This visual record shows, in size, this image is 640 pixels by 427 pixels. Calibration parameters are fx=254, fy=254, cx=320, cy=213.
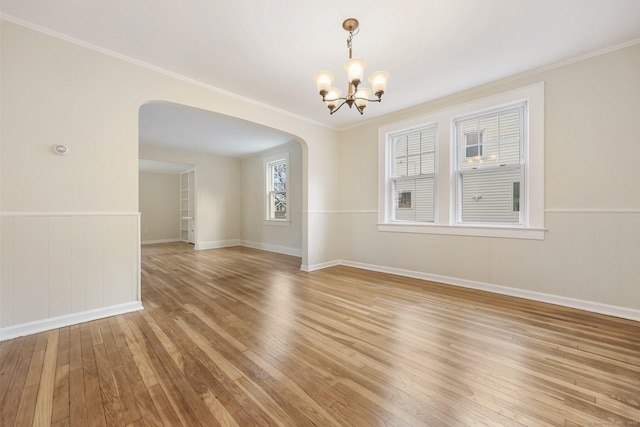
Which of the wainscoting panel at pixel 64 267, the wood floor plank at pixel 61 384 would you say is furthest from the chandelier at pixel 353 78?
the wood floor plank at pixel 61 384

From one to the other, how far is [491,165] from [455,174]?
0.44 m

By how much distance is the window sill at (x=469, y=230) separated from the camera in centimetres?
301

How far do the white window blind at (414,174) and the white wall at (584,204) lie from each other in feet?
2.35

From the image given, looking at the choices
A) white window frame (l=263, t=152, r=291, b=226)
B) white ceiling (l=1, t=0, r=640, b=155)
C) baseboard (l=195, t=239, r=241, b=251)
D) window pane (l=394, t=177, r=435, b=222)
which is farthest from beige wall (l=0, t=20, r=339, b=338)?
baseboard (l=195, t=239, r=241, b=251)

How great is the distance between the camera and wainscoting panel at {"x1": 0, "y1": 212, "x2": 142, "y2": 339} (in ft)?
7.02

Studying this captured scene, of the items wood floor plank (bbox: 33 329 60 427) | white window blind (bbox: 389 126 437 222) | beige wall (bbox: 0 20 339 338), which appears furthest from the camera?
white window blind (bbox: 389 126 437 222)

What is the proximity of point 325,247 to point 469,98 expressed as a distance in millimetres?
3245

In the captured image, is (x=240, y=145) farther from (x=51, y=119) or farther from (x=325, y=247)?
(x=51, y=119)

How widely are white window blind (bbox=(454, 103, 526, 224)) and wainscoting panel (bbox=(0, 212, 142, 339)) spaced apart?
4.19 meters

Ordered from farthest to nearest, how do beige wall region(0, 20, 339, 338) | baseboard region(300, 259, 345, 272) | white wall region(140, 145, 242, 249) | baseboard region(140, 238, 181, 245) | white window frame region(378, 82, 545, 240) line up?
baseboard region(140, 238, 181, 245)
white wall region(140, 145, 242, 249)
baseboard region(300, 259, 345, 272)
white window frame region(378, 82, 545, 240)
beige wall region(0, 20, 339, 338)

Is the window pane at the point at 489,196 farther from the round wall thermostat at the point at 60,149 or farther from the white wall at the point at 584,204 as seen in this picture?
the round wall thermostat at the point at 60,149

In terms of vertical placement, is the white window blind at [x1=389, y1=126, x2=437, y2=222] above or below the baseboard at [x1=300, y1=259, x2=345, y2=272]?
above

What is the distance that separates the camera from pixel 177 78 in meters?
3.02

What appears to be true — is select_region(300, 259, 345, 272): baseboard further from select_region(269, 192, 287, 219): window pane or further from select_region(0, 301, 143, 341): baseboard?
select_region(0, 301, 143, 341): baseboard
